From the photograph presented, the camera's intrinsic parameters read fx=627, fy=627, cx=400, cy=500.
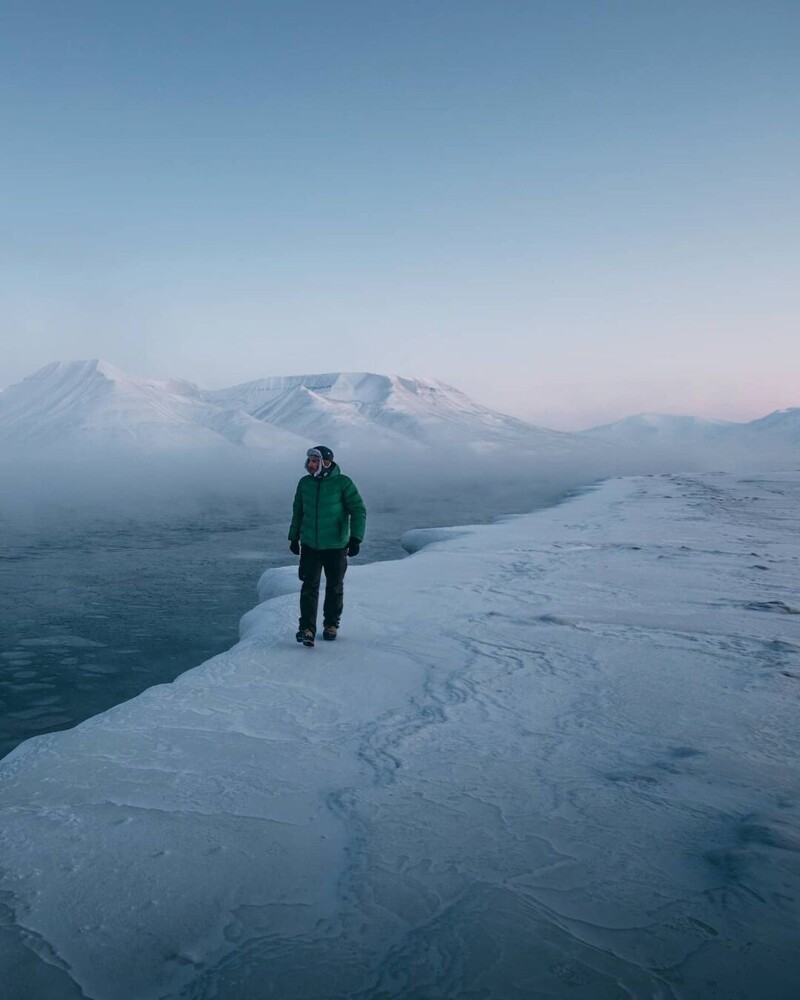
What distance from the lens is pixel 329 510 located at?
241 inches

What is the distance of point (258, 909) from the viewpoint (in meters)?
2.46

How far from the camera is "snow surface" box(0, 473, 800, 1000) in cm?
221

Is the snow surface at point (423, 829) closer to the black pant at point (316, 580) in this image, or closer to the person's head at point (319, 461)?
the black pant at point (316, 580)

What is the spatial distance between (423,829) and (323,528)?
3523mm

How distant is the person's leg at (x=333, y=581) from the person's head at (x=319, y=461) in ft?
2.58

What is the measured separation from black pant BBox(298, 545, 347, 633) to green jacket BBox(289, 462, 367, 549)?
0.10 m

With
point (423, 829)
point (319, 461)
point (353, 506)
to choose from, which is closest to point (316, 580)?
point (353, 506)

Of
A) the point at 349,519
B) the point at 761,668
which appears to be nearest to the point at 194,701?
the point at 349,519

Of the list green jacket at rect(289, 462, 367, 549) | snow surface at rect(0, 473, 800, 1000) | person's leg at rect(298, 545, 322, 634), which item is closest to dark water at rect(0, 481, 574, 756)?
snow surface at rect(0, 473, 800, 1000)

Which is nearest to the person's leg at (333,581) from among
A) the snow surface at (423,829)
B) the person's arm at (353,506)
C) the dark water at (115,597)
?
the person's arm at (353,506)

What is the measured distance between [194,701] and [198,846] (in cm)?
195

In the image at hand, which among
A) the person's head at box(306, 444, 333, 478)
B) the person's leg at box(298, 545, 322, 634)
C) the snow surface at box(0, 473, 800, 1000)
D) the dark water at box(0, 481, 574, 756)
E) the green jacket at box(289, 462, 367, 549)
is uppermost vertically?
the person's head at box(306, 444, 333, 478)

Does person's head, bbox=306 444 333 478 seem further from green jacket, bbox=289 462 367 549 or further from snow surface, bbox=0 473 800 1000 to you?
snow surface, bbox=0 473 800 1000

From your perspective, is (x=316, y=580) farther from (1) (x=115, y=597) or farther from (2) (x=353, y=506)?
(1) (x=115, y=597)
